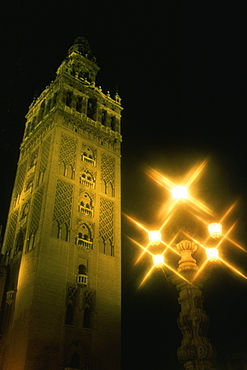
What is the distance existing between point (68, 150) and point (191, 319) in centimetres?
2095

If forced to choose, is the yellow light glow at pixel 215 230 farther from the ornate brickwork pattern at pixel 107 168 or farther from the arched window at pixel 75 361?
the ornate brickwork pattern at pixel 107 168

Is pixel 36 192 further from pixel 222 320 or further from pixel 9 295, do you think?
pixel 222 320

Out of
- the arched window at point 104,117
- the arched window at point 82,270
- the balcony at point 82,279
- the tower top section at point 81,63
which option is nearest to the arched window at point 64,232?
the arched window at point 82,270

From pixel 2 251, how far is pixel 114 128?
14.6 m

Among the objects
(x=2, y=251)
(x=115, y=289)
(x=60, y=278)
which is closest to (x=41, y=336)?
(x=60, y=278)

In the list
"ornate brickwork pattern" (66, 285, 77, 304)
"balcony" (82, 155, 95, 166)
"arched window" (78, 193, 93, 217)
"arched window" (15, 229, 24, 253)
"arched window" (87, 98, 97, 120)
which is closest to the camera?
"ornate brickwork pattern" (66, 285, 77, 304)

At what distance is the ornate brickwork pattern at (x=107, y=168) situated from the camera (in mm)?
28580

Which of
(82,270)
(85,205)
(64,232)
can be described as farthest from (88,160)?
(82,270)

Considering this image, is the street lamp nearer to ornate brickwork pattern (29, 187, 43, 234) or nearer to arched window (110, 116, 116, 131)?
ornate brickwork pattern (29, 187, 43, 234)

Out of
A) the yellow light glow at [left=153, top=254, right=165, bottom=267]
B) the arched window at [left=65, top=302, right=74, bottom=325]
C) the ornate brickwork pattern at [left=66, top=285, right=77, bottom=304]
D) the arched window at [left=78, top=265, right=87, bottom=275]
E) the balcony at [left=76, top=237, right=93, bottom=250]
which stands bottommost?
the yellow light glow at [left=153, top=254, right=165, bottom=267]

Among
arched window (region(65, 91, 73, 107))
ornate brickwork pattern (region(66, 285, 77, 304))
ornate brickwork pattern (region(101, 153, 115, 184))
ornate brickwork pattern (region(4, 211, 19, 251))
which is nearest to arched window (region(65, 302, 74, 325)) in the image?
ornate brickwork pattern (region(66, 285, 77, 304))

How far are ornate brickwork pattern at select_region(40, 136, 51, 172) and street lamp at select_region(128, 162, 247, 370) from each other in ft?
59.9

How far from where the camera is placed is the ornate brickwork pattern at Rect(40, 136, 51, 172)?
26.4m

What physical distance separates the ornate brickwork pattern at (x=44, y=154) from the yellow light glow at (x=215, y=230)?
→ 19.5 metres
